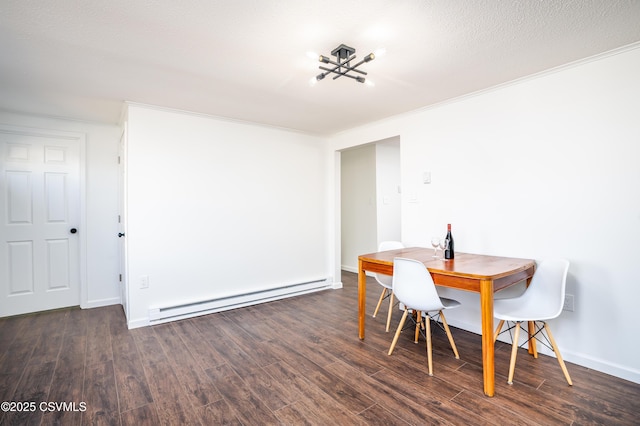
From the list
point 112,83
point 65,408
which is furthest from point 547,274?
point 112,83

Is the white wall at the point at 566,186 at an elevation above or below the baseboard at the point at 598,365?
Result: above

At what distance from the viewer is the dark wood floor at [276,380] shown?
5.82 ft

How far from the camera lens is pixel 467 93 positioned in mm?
2908

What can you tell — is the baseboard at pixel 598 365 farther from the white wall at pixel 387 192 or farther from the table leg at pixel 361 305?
the white wall at pixel 387 192

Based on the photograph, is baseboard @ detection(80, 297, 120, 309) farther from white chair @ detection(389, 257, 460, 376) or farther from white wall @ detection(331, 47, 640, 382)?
white wall @ detection(331, 47, 640, 382)

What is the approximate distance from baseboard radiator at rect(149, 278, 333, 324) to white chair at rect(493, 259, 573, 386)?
252 cm

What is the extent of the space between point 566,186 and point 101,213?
16.1ft

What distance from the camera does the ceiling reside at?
1692 millimetres

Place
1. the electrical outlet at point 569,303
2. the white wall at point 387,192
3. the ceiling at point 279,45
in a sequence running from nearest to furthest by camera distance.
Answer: the ceiling at point 279,45 → the electrical outlet at point 569,303 → the white wall at point 387,192

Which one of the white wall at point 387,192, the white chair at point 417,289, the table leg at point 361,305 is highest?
the white wall at point 387,192

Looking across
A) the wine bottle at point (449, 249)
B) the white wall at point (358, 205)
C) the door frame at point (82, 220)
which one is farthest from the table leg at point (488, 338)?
the door frame at point (82, 220)

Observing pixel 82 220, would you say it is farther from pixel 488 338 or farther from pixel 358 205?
pixel 488 338

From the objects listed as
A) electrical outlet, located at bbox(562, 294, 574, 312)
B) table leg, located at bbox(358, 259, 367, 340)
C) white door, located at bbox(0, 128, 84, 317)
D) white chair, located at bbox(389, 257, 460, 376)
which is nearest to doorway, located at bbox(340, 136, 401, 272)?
table leg, located at bbox(358, 259, 367, 340)

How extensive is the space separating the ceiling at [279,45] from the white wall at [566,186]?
0.23m
